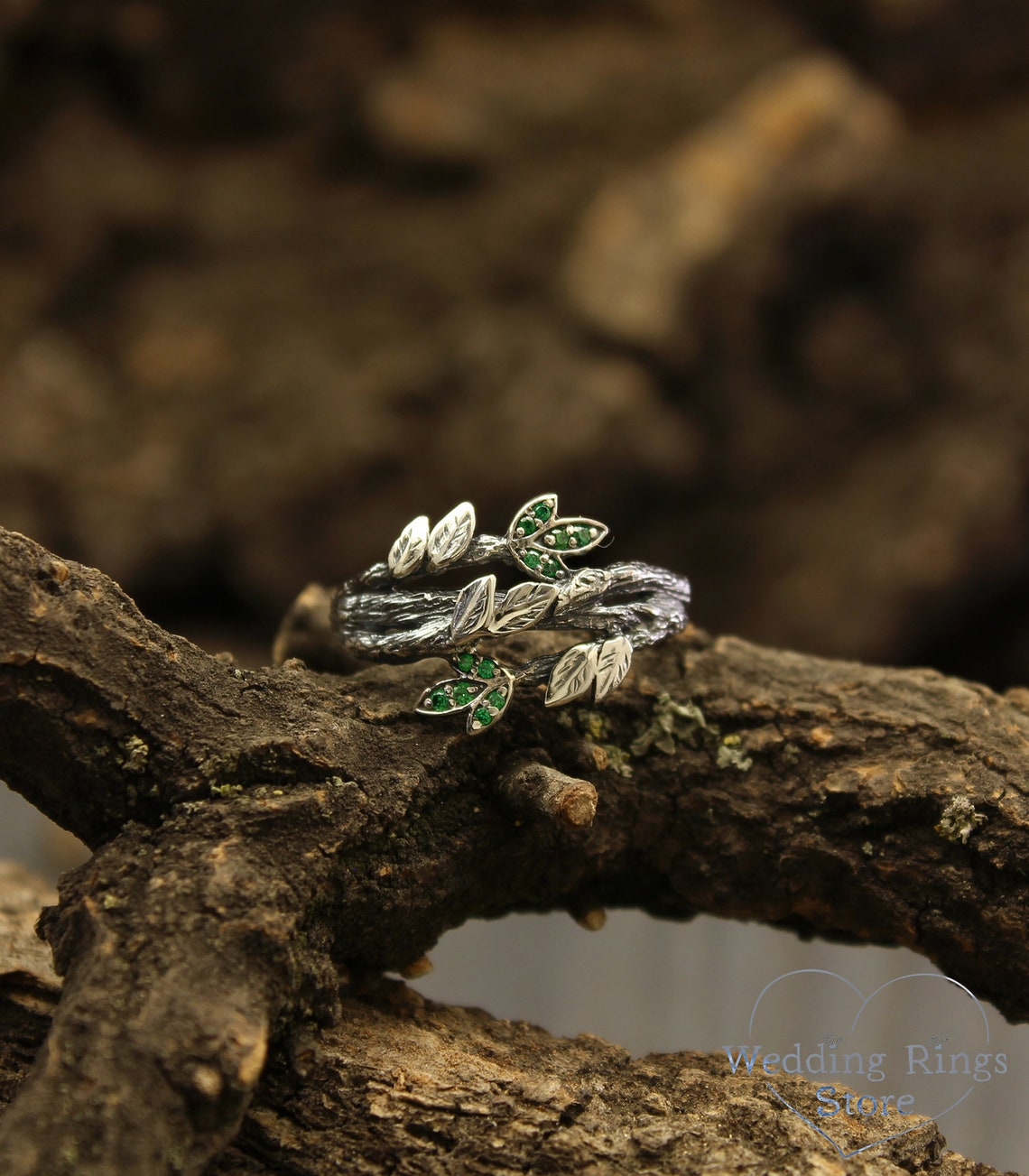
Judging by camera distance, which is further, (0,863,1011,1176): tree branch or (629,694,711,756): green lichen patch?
(629,694,711,756): green lichen patch

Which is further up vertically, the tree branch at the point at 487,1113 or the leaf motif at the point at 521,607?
the leaf motif at the point at 521,607

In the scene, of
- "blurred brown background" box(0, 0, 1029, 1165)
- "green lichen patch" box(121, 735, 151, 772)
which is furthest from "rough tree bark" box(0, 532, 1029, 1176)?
"blurred brown background" box(0, 0, 1029, 1165)

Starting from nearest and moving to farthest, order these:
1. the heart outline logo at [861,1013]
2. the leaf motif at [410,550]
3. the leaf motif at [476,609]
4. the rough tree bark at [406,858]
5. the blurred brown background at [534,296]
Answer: the rough tree bark at [406,858]
the heart outline logo at [861,1013]
the leaf motif at [476,609]
the leaf motif at [410,550]
the blurred brown background at [534,296]

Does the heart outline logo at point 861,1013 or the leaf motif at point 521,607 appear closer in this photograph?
the heart outline logo at point 861,1013

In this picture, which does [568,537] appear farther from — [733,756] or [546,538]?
[733,756]

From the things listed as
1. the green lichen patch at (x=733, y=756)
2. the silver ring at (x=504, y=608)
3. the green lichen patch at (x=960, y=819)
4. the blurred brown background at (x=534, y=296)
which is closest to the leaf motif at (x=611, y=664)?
the silver ring at (x=504, y=608)

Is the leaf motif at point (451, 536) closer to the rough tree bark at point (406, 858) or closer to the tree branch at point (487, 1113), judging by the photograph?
the rough tree bark at point (406, 858)

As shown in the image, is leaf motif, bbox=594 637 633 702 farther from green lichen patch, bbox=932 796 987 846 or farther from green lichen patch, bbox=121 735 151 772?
green lichen patch, bbox=121 735 151 772
